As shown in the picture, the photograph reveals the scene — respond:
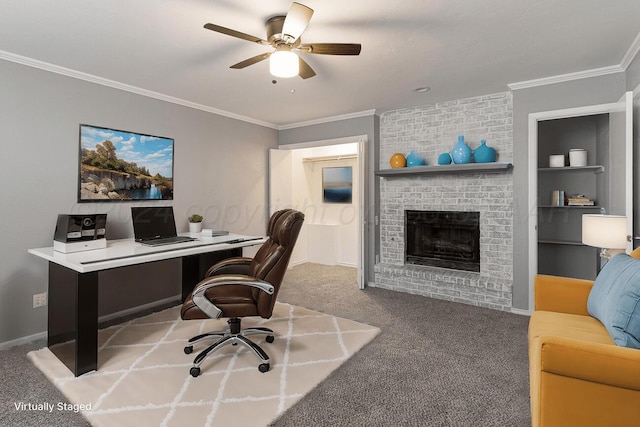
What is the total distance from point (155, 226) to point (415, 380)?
2.78 metres

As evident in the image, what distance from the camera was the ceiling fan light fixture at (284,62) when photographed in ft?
7.04

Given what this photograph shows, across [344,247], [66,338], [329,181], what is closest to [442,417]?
[66,338]

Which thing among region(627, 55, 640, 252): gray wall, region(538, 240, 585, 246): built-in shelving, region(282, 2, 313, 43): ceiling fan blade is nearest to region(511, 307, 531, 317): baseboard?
region(538, 240, 585, 246): built-in shelving

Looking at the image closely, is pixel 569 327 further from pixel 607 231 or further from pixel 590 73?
pixel 590 73

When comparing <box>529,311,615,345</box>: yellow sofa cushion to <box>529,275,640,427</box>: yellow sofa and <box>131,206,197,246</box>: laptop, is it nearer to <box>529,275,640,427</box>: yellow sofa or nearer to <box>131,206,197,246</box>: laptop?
<box>529,275,640,427</box>: yellow sofa

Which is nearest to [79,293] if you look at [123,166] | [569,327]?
[123,166]

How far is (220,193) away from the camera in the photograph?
4.35 m

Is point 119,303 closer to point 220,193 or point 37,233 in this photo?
point 37,233

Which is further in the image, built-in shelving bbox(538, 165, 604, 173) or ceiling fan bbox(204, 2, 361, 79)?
built-in shelving bbox(538, 165, 604, 173)

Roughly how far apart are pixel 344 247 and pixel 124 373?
13.3 ft

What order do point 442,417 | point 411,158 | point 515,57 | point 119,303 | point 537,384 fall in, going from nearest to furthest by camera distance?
point 537,384
point 442,417
point 515,57
point 119,303
point 411,158

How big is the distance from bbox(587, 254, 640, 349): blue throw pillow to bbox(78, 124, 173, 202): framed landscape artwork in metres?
3.86

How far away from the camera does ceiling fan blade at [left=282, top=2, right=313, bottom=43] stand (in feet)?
5.74

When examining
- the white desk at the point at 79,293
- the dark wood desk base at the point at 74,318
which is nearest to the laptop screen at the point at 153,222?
the white desk at the point at 79,293
